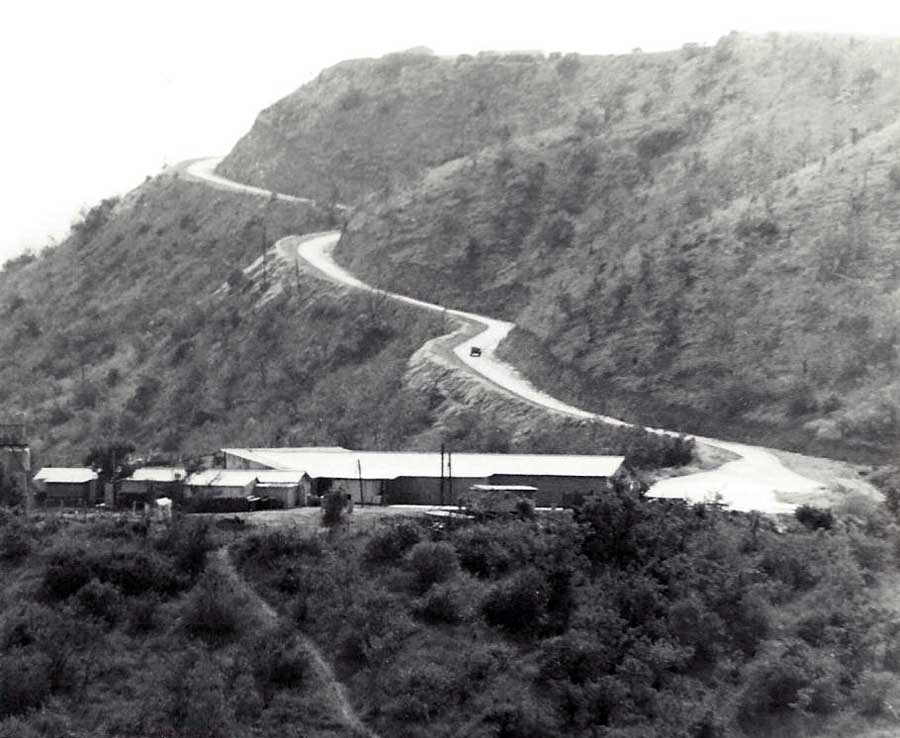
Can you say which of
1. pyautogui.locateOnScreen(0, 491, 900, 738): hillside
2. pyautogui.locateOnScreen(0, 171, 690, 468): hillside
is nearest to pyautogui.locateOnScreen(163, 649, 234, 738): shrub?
pyautogui.locateOnScreen(0, 491, 900, 738): hillside

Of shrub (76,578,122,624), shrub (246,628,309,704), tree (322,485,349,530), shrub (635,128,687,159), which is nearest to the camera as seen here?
shrub (246,628,309,704)

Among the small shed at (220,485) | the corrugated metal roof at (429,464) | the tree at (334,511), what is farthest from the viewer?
the corrugated metal roof at (429,464)

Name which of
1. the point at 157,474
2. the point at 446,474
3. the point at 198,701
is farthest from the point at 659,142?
the point at 198,701

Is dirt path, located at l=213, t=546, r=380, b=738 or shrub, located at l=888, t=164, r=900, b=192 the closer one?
dirt path, located at l=213, t=546, r=380, b=738

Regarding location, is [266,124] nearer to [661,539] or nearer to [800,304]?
[800,304]

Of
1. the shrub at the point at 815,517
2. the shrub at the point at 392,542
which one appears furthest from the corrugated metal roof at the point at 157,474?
the shrub at the point at 815,517

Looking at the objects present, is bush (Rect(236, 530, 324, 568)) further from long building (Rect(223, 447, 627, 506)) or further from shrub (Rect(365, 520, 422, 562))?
long building (Rect(223, 447, 627, 506))

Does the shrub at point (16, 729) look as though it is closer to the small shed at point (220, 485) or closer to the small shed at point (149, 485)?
the small shed at point (220, 485)
